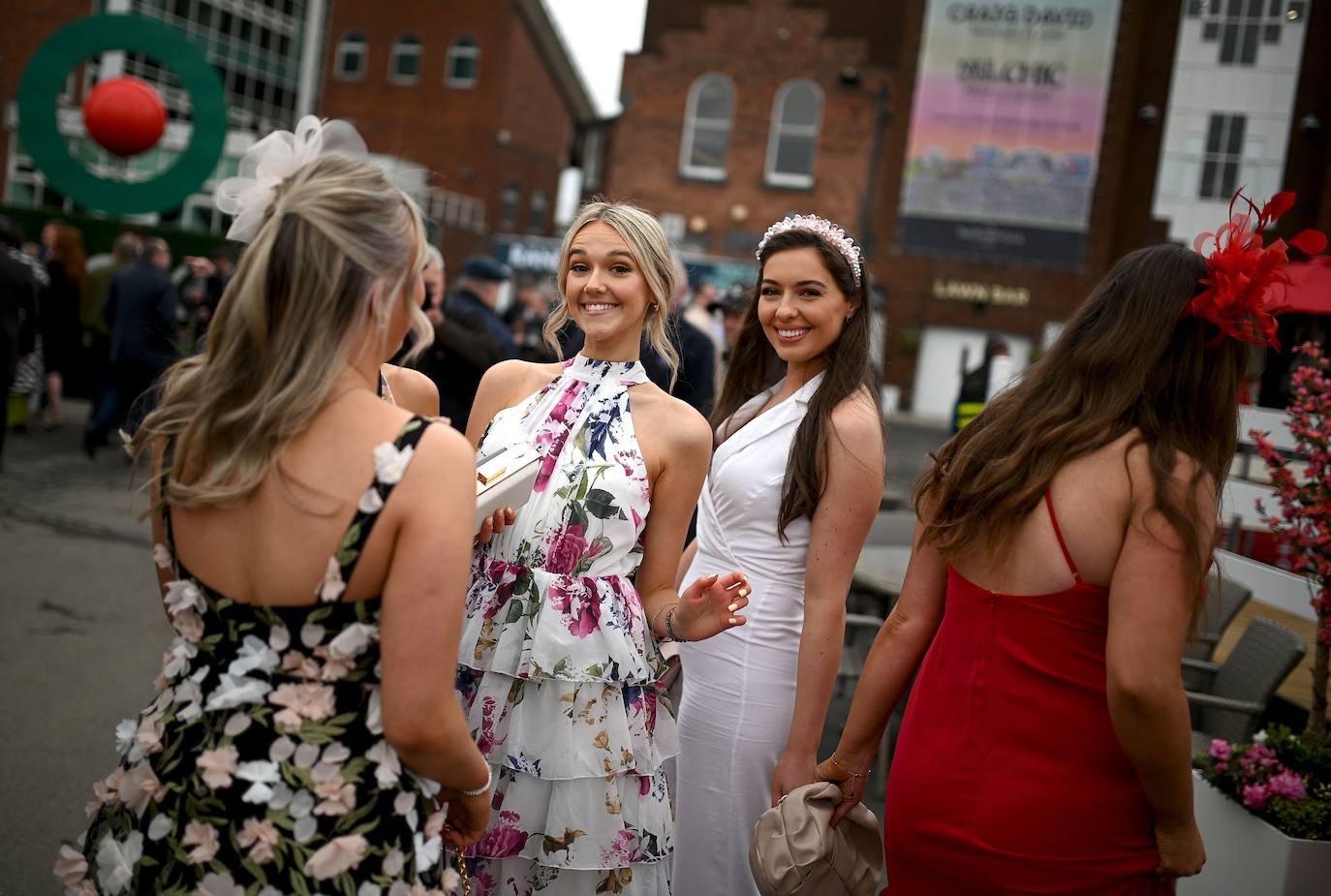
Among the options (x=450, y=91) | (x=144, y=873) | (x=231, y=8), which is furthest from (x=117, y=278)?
(x=231, y=8)

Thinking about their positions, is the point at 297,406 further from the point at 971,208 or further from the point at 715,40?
the point at 715,40

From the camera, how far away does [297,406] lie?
1604mm

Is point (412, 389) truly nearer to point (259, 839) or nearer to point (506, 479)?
point (506, 479)

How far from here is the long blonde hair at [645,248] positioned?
2.62 meters

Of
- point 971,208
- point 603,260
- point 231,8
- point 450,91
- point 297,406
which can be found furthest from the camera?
point 231,8

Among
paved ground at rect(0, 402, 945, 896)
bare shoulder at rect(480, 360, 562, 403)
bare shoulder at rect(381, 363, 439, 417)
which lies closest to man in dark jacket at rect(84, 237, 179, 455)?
paved ground at rect(0, 402, 945, 896)

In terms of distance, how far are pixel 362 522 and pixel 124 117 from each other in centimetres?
709

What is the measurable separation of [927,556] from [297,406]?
1.32m

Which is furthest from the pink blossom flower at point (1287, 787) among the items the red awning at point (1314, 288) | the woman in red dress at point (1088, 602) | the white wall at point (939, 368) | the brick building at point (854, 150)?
the white wall at point (939, 368)

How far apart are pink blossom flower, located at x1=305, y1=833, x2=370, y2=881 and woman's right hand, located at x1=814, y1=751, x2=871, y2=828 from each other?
1114 millimetres

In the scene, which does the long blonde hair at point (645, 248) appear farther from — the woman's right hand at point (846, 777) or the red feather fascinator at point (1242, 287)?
the red feather fascinator at point (1242, 287)

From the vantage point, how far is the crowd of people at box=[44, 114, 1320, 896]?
163cm

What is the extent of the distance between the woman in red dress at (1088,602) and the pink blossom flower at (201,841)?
4.11ft

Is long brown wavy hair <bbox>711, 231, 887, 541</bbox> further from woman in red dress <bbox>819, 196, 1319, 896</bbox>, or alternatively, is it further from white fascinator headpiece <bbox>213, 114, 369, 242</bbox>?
white fascinator headpiece <bbox>213, 114, 369, 242</bbox>
